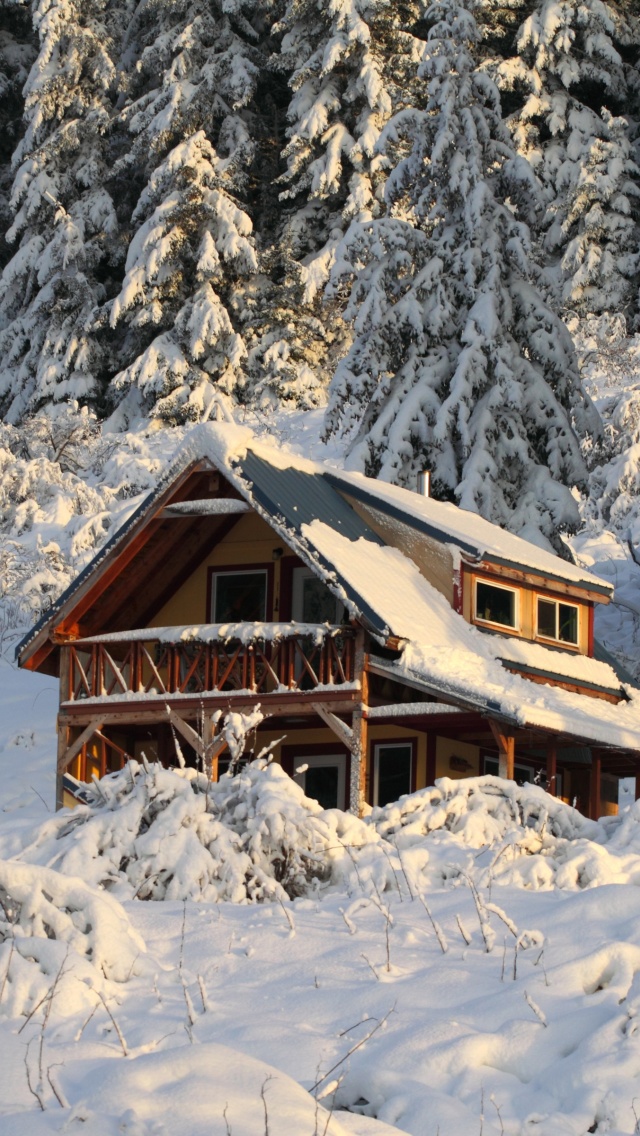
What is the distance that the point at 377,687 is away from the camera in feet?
78.6

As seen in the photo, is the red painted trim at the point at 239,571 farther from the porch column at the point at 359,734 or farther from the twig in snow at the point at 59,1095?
the twig in snow at the point at 59,1095

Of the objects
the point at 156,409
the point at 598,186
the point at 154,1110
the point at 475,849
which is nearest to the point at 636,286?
the point at 598,186

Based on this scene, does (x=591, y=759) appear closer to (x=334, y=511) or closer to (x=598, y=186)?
(x=334, y=511)

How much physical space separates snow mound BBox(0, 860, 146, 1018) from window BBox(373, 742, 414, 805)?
13279 mm

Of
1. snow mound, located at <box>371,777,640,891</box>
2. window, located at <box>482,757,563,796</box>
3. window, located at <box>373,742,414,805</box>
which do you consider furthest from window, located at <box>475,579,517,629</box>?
snow mound, located at <box>371,777,640,891</box>

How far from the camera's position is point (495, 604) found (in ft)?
81.4

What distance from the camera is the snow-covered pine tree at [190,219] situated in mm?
51094

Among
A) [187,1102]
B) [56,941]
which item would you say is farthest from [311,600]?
[187,1102]

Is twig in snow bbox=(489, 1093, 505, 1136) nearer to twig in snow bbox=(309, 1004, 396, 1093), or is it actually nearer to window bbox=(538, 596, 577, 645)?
twig in snow bbox=(309, 1004, 396, 1093)

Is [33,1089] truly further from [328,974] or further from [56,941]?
[328,974]

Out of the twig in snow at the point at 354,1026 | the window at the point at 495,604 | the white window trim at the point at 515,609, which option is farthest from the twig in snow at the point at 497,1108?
the window at the point at 495,604

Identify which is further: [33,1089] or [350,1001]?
[350,1001]

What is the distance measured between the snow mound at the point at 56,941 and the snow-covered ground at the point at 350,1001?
0.05 feet

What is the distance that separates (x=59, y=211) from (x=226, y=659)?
3634 centimetres
